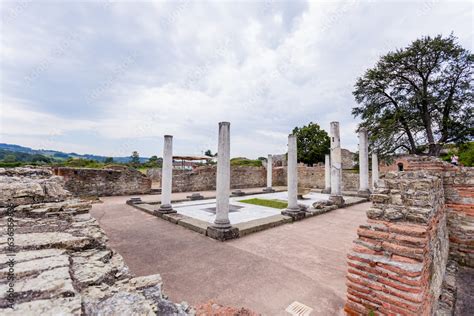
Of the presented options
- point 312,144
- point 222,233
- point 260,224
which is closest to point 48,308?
point 222,233

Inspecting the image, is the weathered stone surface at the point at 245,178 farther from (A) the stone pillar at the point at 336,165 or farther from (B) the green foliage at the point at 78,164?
(A) the stone pillar at the point at 336,165

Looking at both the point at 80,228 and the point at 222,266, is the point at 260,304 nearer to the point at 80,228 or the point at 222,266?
the point at 222,266

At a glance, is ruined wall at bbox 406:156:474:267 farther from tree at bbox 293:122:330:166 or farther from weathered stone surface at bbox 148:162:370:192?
tree at bbox 293:122:330:166

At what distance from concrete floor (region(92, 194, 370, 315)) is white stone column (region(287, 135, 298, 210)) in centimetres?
105

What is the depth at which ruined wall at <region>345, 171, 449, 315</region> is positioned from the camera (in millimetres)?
2152

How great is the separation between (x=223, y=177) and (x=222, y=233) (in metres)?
1.46

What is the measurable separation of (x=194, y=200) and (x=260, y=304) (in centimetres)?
897

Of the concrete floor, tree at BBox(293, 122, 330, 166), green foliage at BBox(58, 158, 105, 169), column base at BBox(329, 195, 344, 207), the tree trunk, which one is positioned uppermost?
tree at BBox(293, 122, 330, 166)

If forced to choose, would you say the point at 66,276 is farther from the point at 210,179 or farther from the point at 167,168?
the point at 210,179

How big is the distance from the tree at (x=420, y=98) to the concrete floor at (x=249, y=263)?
1320cm

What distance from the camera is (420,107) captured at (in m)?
15.3

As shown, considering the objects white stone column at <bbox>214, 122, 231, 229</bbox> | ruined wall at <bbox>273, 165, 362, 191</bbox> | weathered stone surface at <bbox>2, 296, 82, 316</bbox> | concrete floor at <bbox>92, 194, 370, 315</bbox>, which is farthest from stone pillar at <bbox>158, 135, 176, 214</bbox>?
ruined wall at <bbox>273, 165, 362, 191</bbox>

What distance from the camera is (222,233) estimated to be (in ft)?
17.1

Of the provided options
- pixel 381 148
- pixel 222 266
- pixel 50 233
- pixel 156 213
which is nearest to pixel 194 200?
pixel 156 213
